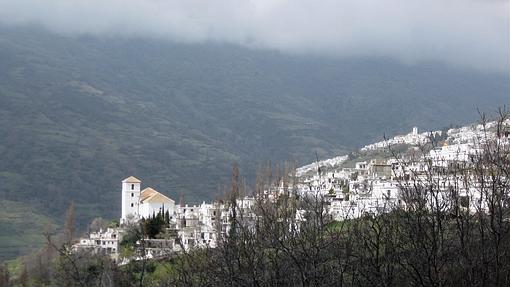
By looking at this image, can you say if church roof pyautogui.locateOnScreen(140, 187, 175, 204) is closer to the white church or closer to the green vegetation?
the white church

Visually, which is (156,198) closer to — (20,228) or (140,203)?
(140,203)

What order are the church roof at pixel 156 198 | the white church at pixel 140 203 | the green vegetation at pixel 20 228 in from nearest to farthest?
the white church at pixel 140 203
the church roof at pixel 156 198
the green vegetation at pixel 20 228

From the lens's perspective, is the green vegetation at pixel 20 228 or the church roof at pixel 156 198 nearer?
the church roof at pixel 156 198

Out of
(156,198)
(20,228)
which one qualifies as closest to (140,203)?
(156,198)

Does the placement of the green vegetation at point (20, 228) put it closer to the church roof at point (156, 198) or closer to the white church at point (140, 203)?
the white church at point (140, 203)

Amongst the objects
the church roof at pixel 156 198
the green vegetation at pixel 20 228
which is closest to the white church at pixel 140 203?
the church roof at pixel 156 198

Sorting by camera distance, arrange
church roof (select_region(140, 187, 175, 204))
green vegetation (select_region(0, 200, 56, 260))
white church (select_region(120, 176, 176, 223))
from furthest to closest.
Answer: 1. green vegetation (select_region(0, 200, 56, 260))
2. church roof (select_region(140, 187, 175, 204))
3. white church (select_region(120, 176, 176, 223))

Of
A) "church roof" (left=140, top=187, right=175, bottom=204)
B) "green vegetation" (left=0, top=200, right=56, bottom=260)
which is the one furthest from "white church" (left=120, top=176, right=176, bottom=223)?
"green vegetation" (left=0, top=200, right=56, bottom=260)

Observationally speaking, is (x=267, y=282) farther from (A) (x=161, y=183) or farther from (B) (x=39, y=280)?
(A) (x=161, y=183)

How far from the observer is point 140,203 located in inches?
2822

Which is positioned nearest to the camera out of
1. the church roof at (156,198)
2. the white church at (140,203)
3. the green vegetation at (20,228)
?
the white church at (140,203)

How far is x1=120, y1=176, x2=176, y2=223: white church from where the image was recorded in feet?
223

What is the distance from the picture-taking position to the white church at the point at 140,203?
68000 mm

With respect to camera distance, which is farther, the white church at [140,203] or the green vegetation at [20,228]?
the green vegetation at [20,228]
